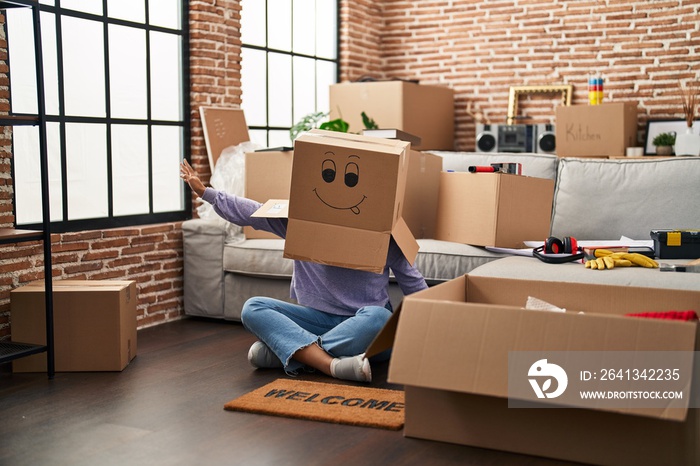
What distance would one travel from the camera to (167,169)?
4.60m

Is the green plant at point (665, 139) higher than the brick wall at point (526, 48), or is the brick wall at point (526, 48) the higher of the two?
the brick wall at point (526, 48)

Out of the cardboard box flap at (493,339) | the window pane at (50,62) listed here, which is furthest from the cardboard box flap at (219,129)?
the cardboard box flap at (493,339)

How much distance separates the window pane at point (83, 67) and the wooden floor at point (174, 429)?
4.53 ft

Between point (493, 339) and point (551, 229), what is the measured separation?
2.02m

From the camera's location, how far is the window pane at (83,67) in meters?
3.95

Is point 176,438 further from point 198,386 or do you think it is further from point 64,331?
point 64,331

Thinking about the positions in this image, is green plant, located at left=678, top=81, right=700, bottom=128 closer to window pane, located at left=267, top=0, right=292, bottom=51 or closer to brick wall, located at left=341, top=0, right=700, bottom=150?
brick wall, located at left=341, top=0, right=700, bottom=150

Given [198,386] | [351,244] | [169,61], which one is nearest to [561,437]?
[351,244]

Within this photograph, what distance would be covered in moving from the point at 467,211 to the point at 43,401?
203 centimetres

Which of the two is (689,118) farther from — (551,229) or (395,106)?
(551,229)

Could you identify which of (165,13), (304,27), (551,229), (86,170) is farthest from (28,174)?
(304,27)

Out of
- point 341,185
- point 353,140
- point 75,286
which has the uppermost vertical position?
point 353,140

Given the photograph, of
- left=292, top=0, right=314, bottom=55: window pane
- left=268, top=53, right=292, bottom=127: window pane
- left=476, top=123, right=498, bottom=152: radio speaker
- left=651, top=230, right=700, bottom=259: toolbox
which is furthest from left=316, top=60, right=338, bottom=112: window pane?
left=651, top=230, right=700, bottom=259: toolbox

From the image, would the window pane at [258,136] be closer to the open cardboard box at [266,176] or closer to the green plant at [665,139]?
the open cardboard box at [266,176]
